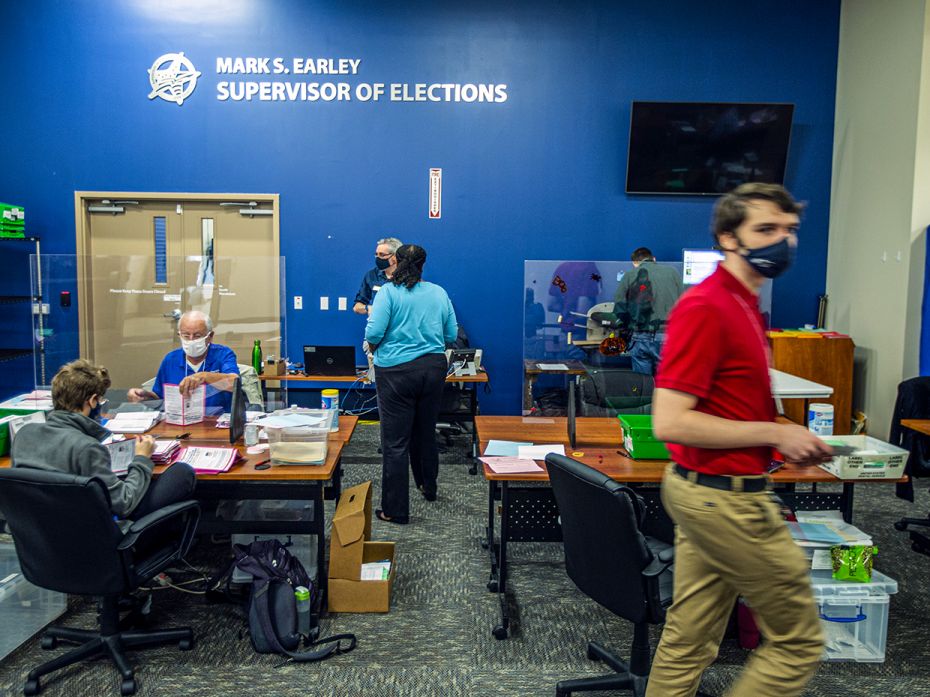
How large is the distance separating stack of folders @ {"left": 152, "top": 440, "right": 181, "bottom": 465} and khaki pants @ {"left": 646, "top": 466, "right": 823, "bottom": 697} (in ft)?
6.83

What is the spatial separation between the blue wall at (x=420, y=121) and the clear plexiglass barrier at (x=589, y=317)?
1.51ft

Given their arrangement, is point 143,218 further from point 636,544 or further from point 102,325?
point 636,544

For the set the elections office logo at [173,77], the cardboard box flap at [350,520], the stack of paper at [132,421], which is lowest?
the cardboard box flap at [350,520]

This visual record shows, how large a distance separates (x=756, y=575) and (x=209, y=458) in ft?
7.17

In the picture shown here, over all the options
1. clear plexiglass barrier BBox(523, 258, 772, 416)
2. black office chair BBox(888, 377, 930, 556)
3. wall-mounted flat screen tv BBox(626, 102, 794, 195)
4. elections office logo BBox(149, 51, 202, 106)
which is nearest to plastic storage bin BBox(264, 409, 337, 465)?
black office chair BBox(888, 377, 930, 556)

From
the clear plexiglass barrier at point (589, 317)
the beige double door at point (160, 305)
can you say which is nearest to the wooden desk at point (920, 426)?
the clear plexiglass barrier at point (589, 317)

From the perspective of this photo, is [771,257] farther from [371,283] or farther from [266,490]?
[371,283]

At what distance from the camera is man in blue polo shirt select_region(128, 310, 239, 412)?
383cm

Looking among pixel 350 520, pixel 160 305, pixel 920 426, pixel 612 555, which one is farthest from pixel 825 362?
pixel 160 305

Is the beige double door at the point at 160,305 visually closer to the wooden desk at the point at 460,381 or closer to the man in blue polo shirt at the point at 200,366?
the man in blue polo shirt at the point at 200,366

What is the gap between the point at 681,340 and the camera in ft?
5.94

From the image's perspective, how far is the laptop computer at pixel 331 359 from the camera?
584cm

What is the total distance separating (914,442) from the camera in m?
4.37

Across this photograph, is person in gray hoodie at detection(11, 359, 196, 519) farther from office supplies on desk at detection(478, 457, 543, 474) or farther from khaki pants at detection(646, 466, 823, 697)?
khaki pants at detection(646, 466, 823, 697)
